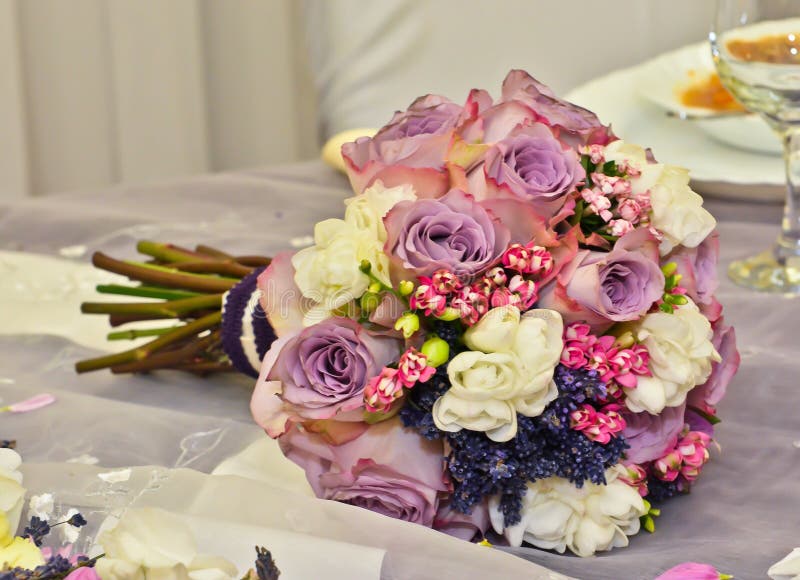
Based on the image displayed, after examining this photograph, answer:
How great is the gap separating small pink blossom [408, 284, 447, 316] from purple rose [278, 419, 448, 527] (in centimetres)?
7

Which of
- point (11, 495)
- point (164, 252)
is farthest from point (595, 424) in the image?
point (164, 252)

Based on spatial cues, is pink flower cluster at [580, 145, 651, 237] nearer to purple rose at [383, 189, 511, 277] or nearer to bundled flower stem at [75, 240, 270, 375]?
purple rose at [383, 189, 511, 277]

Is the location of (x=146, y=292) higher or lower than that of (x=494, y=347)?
lower

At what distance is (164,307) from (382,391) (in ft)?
1.20

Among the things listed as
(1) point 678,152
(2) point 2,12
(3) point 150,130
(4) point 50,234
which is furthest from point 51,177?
(1) point 678,152

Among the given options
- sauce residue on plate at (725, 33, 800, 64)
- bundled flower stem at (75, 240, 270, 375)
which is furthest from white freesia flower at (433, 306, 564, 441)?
sauce residue on plate at (725, 33, 800, 64)

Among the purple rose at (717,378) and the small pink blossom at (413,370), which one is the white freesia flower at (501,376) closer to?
the small pink blossom at (413,370)

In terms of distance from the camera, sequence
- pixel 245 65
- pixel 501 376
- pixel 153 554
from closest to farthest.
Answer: pixel 153 554 < pixel 501 376 < pixel 245 65

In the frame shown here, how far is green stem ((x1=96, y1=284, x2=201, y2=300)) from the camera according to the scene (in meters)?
0.87

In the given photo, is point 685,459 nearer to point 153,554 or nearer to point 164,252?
point 153,554

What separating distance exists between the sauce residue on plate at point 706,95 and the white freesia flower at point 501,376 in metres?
0.81

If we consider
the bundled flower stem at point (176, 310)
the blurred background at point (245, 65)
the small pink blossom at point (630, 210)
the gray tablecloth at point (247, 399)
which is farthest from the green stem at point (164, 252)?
the blurred background at point (245, 65)

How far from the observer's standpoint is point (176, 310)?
0.83 metres

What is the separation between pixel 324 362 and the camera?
1.77ft
